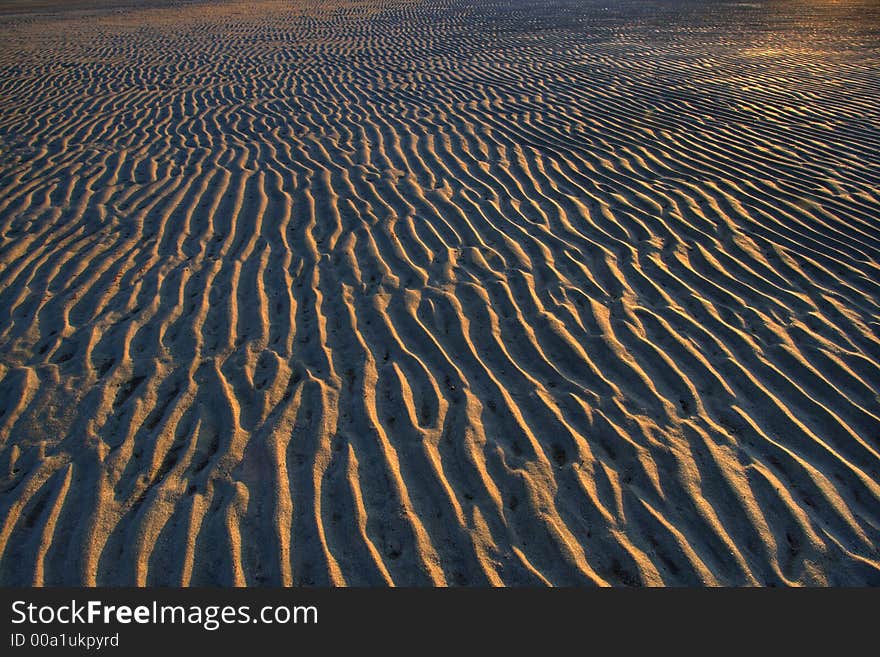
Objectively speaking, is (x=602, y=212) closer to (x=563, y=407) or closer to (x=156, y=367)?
(x=563, y=407)

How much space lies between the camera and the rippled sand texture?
249 centimetres

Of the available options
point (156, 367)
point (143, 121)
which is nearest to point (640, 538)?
point (156, 367)

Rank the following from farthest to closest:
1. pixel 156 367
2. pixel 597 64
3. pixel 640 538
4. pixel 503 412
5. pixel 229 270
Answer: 1. pixel 597 64
2. pixel 229 270
3. pixel 156 367
4. pixel 503 412
5. pixel 640 538

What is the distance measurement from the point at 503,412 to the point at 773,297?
2.22 meters

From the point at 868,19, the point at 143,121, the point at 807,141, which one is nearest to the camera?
the point at 807,141

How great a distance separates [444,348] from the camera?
3527mm

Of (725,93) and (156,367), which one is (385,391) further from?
(725,93)

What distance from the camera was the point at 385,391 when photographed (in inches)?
127

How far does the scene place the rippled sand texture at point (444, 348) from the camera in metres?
2.49

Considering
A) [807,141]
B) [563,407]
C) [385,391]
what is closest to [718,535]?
[563,407]

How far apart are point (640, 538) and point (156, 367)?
9.10 ft

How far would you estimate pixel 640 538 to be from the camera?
2479mm

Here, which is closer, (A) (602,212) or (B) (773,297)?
(B) (773,297)

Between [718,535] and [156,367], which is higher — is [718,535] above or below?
below
